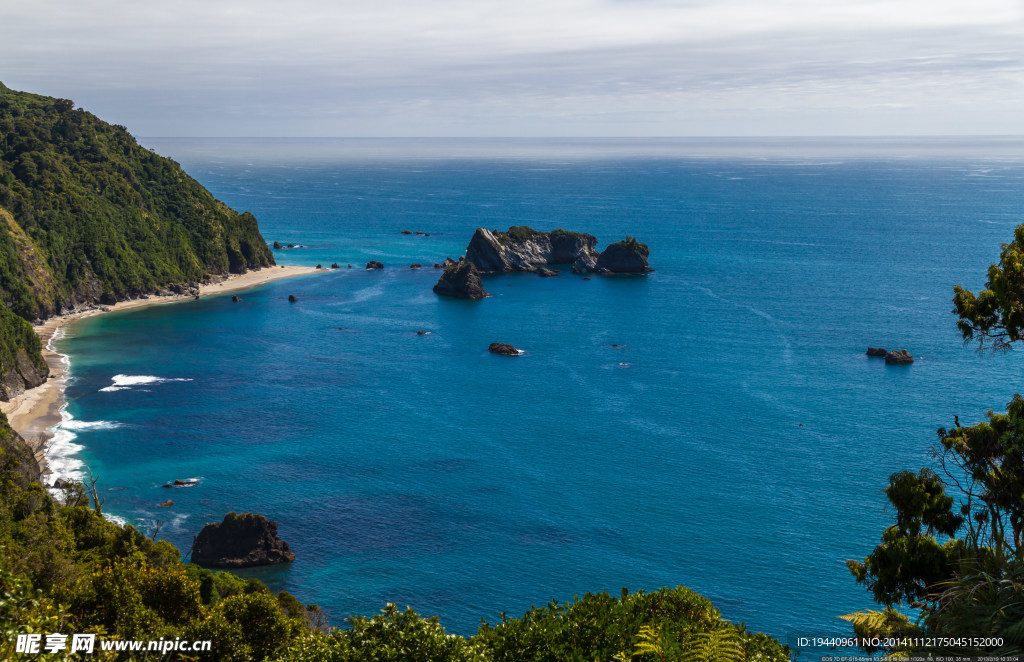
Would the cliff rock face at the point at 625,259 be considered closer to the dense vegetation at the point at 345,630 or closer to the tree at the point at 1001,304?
the dense vegetation at the point at 345,630

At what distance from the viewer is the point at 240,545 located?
66.2 meters

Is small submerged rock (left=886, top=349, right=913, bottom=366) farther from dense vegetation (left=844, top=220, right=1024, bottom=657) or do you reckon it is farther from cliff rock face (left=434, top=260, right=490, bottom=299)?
dense vegetation (left=844, top=220, right=1024, bottom=657)

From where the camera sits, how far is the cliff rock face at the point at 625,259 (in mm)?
192875

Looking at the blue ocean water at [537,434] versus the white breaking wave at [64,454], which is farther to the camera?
the white breaking wave at [64,454]

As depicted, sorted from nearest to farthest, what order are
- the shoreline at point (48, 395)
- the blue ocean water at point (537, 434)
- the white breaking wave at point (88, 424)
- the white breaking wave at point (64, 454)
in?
the blue ocean water at point (537, 434) → the white breaking wave at point (64, 454) → the shoreline at point (48, 395) → the white breaking wave at point (88, 424)

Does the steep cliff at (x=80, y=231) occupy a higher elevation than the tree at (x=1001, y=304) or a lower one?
higher

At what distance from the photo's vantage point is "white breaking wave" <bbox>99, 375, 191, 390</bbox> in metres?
111

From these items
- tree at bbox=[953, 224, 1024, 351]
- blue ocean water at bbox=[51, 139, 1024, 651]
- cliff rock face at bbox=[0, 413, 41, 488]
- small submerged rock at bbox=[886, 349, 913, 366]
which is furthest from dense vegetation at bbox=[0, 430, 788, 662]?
small submerged rock at bbox=[886, 349, 913, 366]


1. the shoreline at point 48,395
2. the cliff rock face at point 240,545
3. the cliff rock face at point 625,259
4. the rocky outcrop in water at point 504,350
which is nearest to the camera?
the cliff rock face at point 240,545

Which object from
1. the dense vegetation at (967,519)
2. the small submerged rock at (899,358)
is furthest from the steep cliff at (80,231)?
the small submerged rock at (899,358)

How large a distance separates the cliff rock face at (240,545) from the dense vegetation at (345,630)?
85.9 feet

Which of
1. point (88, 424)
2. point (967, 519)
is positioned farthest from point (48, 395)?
point (967, 519)

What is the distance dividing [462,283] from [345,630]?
5661 inches

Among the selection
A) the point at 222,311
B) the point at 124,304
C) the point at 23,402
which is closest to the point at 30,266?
the point at 124,304
